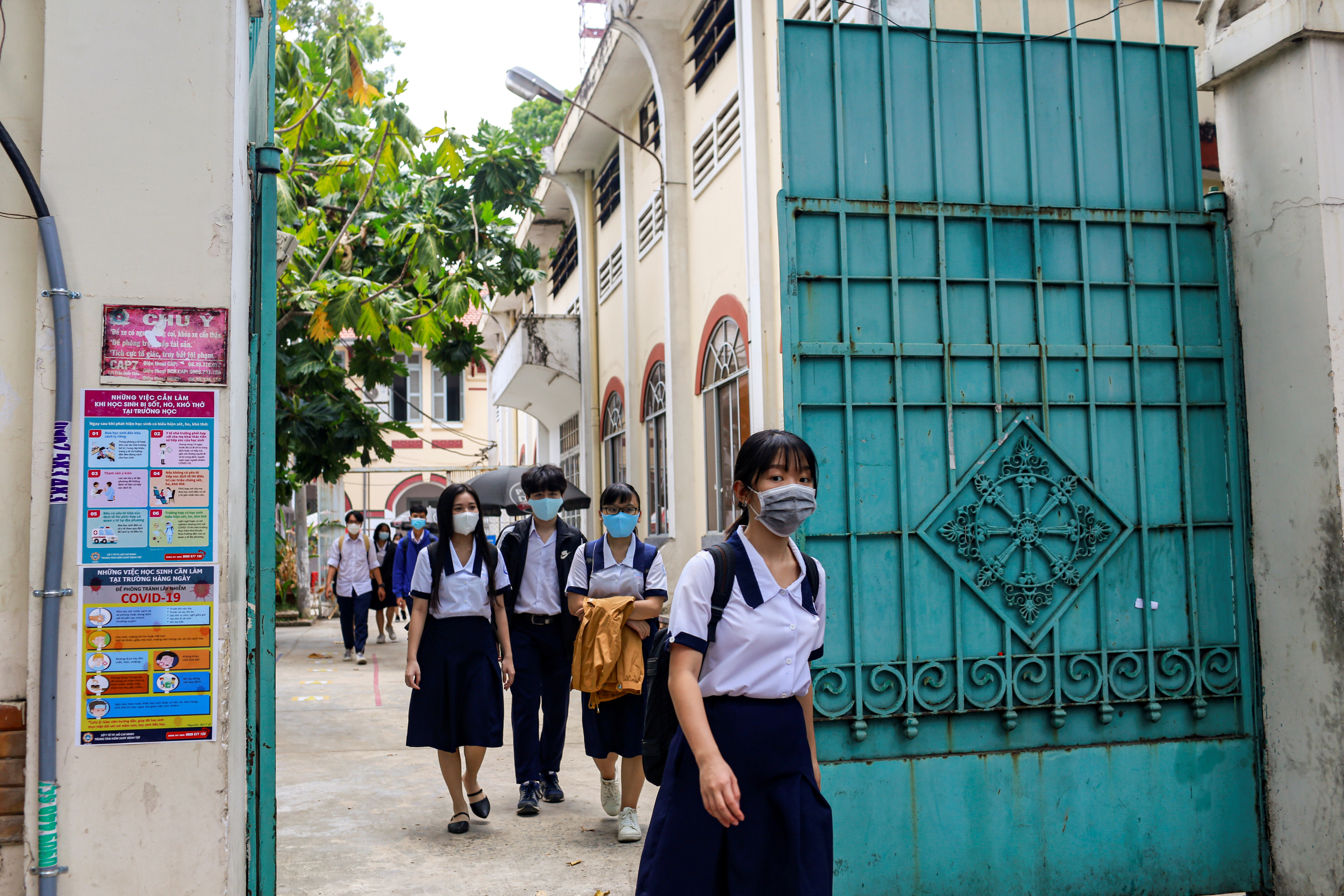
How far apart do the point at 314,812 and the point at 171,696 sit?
10.2ft

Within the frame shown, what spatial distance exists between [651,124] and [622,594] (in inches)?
309

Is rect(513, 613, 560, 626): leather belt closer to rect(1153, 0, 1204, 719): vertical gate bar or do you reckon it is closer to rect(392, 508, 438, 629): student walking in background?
rect(1153, 0, 1204, 719): vertical gate bar

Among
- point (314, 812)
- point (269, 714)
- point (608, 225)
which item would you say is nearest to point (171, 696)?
point (269, 714)

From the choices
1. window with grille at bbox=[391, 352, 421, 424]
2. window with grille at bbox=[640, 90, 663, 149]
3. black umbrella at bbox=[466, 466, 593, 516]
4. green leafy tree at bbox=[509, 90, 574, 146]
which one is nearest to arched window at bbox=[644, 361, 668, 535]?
black umbrella at bbox=[466, 466, 593, 516]

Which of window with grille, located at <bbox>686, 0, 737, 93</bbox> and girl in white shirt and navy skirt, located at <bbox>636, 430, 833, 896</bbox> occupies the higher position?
window with grille, located at <bbox>686, 0, 737, 93</bbox>

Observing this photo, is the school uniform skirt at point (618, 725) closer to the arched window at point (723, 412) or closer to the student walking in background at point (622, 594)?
the student walking in background at point (622, 594)

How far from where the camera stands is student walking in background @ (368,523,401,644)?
15.6 m

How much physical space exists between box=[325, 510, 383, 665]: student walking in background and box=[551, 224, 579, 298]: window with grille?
5.00 m

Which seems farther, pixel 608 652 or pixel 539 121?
pixel 539 121

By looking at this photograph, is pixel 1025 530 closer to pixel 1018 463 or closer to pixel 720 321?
pixel 1018 463

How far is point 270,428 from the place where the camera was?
12.9 feet

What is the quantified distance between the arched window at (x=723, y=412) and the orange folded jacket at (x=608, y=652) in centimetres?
367

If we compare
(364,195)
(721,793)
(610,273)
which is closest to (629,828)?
(721,793)

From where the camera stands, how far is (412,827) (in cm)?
582
